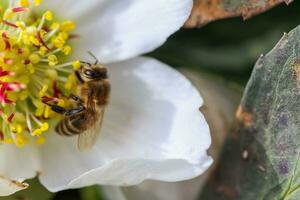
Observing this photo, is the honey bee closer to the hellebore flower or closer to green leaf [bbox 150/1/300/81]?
the hellebore flower

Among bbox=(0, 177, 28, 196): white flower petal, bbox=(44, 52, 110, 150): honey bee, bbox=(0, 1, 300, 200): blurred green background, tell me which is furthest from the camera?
bbox=(0, 1, 300, 200): blurred green background

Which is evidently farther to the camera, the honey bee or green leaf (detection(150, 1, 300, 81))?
green leaf (detection(150, 1, 300, 81))

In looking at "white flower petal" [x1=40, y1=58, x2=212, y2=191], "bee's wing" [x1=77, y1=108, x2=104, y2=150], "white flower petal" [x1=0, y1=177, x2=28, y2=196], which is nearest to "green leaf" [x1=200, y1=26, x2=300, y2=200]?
"white flower petal" [x1=40, y1=58, x2=212, y2=191]

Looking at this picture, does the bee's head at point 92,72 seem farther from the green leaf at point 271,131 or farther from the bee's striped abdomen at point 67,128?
the green leaf at point 271,131

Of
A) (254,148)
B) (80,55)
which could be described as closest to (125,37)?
(80,55)

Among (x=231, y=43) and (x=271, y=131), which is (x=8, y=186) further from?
(x=231, y=43)

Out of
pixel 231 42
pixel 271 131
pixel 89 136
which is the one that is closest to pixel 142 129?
pixel 89 136

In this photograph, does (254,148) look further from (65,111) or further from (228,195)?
(65,111)
